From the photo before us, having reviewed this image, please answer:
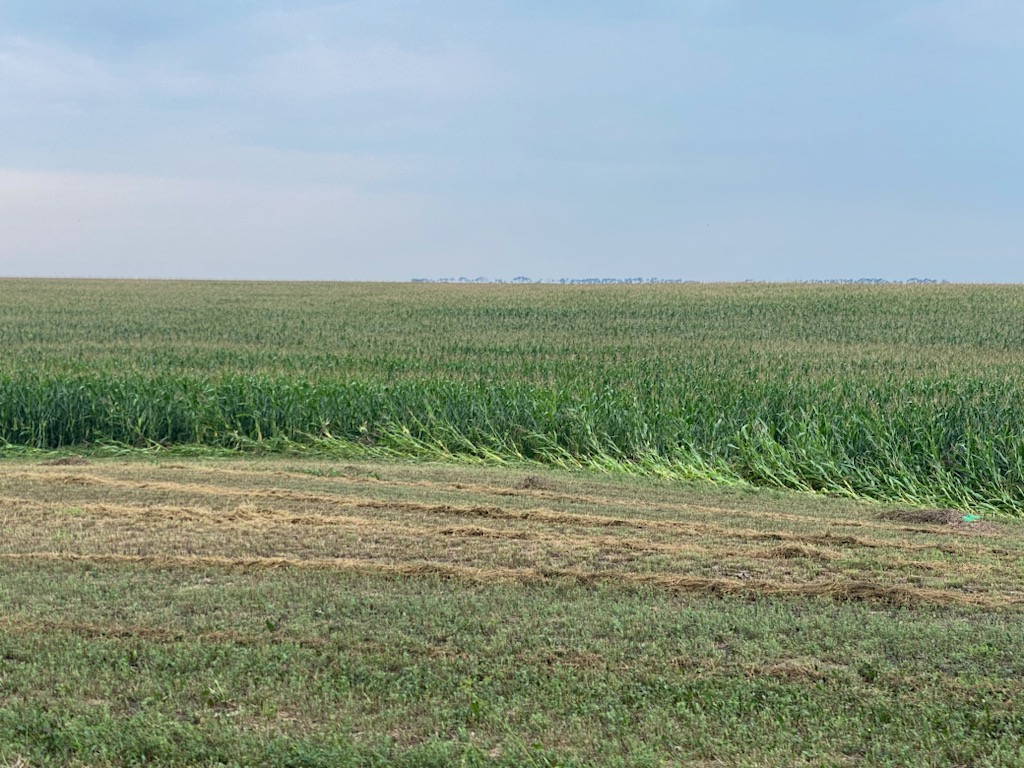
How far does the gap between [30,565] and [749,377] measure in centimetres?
1321

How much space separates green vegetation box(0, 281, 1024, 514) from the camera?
43.6ft

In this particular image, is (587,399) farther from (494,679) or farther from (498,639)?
(494,679)

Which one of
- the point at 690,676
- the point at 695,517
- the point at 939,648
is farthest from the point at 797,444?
the point at 690,676

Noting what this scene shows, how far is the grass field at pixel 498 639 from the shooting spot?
188 inches

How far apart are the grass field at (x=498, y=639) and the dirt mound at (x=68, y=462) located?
389 centimetres

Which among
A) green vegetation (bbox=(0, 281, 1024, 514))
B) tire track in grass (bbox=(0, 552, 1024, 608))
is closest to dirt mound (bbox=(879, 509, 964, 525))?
green vegetation (bbox=(0, 281, 1024, 514))

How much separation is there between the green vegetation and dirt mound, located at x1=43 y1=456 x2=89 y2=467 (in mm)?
1584

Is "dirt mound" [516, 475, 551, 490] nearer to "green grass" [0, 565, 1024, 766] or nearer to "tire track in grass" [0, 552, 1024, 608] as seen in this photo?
"tire track in grass" [0, 552, 1024, 608]

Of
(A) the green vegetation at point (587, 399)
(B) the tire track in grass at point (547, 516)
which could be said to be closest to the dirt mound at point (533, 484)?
(B) the tire track in grass at point (547, 516)

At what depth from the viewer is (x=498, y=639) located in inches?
231

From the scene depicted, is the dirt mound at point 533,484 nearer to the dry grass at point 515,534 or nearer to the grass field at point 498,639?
the dry grass at point 515,534

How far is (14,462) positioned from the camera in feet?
47.1

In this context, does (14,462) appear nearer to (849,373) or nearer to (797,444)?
(797,444)

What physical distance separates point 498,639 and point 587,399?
9767 mm
